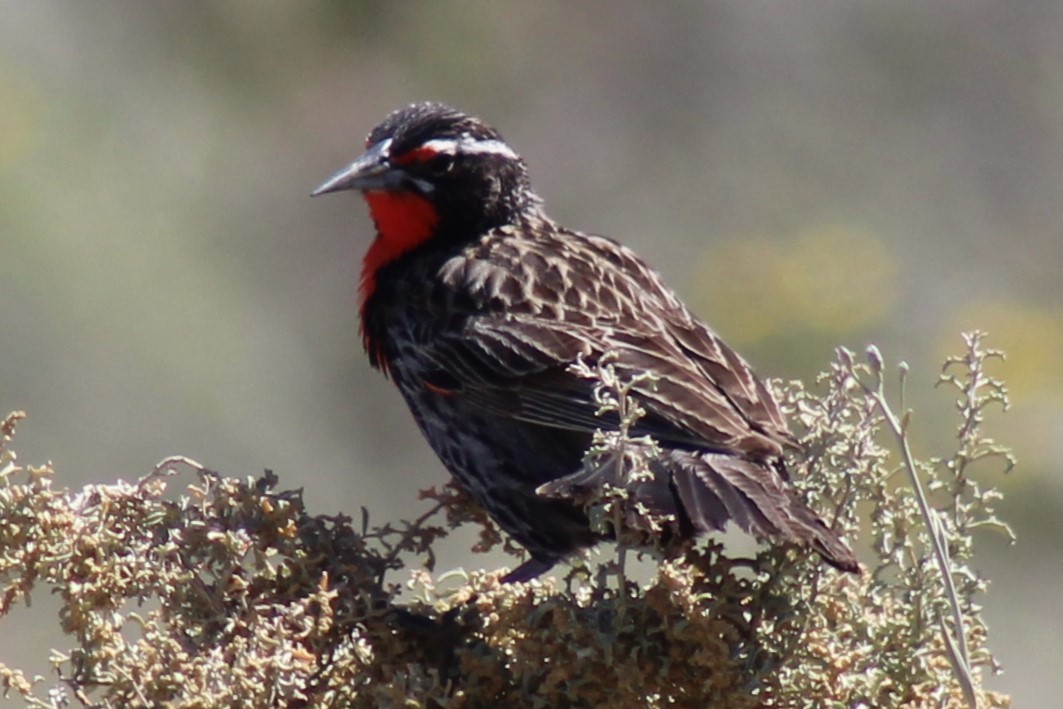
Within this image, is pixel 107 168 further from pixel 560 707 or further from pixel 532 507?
pixel 560 707

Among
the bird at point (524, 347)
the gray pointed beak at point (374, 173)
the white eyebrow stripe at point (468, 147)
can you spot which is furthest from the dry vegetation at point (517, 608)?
the white eyebrow stripe at point (468, 147)

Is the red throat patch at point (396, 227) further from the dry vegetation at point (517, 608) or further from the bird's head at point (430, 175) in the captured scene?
the dry vegetation at point (517, 608)

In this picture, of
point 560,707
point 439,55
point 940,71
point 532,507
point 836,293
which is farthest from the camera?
point 439,55

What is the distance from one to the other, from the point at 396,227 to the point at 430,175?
154 mm

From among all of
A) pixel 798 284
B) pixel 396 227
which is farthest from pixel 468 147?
pixel 798 284

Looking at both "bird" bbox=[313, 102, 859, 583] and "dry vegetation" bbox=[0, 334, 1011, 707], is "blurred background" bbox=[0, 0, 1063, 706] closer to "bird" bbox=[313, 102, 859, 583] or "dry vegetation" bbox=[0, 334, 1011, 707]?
"bird" bbox=[313, 102, 859, 583]

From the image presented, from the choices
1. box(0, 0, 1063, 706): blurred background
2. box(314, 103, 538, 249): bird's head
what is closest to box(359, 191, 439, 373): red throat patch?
box(314, 103, 538, 249): bird's head

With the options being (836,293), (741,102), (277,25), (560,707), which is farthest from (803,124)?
(560,707)

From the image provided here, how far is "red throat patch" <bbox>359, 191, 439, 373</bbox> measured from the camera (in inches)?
186

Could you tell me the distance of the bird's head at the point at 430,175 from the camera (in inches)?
185

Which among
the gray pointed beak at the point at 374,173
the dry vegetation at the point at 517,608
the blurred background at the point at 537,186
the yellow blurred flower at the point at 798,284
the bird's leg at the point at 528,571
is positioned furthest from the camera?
the yellow blurred flower at the point at 798,284

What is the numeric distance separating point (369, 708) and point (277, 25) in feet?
36.1

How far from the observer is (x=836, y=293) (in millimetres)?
9820

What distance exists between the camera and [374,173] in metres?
4.65
